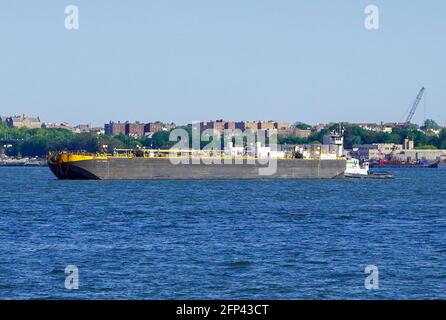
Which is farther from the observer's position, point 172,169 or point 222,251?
point 172,169

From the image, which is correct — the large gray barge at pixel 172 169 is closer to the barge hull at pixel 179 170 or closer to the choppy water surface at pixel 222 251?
the barge hull at pixel 179 170

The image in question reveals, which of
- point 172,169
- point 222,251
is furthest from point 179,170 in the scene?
point 222,251

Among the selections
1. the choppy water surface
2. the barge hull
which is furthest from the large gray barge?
the choppy water surface

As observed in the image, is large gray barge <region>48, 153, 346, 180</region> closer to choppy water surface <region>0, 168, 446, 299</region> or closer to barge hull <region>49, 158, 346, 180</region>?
barge hull <region>49, 158, 346, 180</region>

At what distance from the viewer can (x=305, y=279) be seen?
19062mm

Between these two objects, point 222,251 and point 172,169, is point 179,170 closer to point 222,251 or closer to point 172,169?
point 172,169

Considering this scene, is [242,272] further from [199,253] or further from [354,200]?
[354,200]

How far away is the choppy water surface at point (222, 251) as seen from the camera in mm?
17719

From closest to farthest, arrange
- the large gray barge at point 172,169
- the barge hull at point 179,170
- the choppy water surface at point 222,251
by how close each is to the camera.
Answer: the choppy water surface at point 222,251 → the large gray barge at point 172,169 → the barge hull at point 179,170

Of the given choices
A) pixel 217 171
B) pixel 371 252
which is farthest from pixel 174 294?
pixel 217 171

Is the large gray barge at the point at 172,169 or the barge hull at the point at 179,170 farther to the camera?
the barge hull at the point at 179,170

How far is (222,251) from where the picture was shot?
968 inches

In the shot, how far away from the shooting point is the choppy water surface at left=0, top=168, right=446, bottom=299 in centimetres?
1772

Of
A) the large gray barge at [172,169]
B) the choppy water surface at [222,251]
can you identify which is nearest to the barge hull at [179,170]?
the large gray barge at [172,169]
